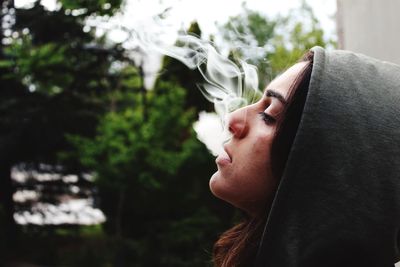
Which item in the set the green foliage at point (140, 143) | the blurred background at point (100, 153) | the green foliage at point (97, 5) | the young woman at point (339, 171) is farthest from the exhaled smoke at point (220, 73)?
the green foliage at point (140, 143)

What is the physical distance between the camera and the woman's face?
1202 millimetres

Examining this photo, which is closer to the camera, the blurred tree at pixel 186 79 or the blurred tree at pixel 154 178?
the blurred tree at pixel 154 178

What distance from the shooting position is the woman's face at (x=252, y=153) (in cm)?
120

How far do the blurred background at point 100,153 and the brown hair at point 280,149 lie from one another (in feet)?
14.8

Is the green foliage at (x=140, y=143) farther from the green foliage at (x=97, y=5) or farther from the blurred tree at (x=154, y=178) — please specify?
the green foliage at (x=97, y=5)

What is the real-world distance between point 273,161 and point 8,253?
8986 millimetres

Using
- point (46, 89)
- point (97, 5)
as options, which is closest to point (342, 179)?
point (97, 5)

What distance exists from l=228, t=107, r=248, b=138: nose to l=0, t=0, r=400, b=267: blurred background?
453 cm

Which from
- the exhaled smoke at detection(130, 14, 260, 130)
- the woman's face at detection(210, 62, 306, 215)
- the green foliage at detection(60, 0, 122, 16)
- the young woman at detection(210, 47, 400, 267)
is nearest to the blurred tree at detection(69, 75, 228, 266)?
the green foliage at detection(60, 0, 122, 16)

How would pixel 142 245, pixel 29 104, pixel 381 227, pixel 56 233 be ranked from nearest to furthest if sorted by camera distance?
pixel 381 227
pixel 29 104
pixel 142 245
pixel 56 233

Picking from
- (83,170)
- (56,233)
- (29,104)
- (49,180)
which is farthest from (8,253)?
(29,104)

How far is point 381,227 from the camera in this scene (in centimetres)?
104

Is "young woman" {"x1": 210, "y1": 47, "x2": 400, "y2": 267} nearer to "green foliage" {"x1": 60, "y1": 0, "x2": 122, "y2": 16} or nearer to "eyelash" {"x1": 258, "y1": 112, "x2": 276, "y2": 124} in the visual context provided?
Answer: "eyelash" {"x1": 258, "y1": 112, "x2": 276, "y2": 124}

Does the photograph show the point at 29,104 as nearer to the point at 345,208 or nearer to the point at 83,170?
the point at 83,170
